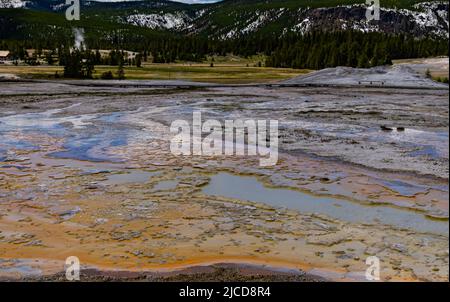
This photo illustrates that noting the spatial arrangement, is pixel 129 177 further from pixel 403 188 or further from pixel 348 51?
pixel 348 51

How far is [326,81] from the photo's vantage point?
55.6 metres

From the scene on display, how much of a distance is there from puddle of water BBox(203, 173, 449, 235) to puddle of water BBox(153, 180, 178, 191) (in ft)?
2.68

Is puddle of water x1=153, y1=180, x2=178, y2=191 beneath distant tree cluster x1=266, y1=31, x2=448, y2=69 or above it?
beneath

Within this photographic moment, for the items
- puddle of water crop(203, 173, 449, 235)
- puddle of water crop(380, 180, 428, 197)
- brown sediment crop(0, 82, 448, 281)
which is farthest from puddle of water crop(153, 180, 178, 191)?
puddle of water crop(380, 180, 428, 197)

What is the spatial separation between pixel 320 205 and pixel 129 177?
201 inches

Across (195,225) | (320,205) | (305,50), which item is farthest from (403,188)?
(305,50)

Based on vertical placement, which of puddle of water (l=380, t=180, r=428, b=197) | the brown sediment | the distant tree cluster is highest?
the distant tree cluster

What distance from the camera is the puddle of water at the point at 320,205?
974 centimetres

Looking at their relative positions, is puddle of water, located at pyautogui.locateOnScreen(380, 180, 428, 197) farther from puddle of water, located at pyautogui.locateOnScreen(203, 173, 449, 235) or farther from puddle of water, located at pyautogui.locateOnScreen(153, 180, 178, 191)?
puddle of water, located at pyautogui.locateOnScreen(153, 180, 178, 191)

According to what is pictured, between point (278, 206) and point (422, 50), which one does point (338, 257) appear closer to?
point (278, 206)

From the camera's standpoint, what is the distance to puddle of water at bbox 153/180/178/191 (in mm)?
12469

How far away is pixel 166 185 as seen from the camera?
1276 centimetres
